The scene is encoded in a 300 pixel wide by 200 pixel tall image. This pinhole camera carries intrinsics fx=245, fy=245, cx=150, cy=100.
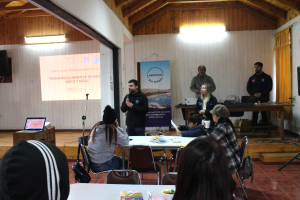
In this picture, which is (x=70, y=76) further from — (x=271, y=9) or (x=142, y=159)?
(x=271, y=9)

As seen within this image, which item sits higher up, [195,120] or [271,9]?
[271,9]

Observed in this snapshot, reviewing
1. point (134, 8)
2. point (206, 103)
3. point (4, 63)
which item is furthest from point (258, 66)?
point (4, 63)

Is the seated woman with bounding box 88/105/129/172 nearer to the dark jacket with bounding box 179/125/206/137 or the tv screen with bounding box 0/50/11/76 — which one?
the dark jacket with bounding box 179/125/206/137

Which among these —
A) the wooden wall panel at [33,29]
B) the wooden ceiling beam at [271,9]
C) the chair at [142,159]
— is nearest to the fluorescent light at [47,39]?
the wooden wall panel at [33,29]

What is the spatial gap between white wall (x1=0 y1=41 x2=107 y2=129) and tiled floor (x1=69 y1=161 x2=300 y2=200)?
3.77m

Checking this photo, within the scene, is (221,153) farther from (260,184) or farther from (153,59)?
(153,59)

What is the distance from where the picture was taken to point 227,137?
A: 2.97 m

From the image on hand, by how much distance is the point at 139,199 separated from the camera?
170 cm

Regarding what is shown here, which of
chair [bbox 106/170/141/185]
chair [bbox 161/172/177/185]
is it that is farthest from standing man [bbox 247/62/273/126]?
chair [bbox 106/170/141/185]

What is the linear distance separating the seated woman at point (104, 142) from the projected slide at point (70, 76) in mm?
4537

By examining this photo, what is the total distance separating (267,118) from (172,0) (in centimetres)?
391

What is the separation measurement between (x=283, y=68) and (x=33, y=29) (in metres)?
7.42

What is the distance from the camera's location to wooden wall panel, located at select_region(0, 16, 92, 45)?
7.55 meters

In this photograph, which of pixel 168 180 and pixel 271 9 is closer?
pixel 168 180
